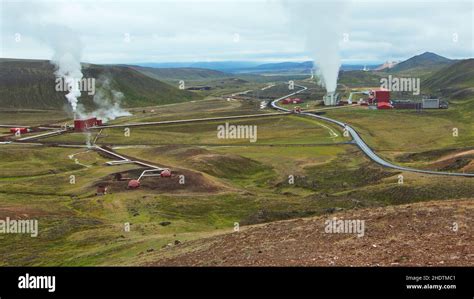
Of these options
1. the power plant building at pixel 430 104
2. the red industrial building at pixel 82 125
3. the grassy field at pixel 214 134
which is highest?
the power plant building at pixel 430 104

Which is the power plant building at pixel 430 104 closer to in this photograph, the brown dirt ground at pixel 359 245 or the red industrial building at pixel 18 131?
the red industrial building at pixel 18 131

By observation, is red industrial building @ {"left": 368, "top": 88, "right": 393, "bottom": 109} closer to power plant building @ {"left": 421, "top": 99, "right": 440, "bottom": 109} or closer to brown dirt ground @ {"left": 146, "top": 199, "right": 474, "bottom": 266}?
power plant building @ {"left": 421, "top": 99, "right": 440, "bottom": 109}

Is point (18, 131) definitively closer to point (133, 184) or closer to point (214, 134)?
point (214, 134)

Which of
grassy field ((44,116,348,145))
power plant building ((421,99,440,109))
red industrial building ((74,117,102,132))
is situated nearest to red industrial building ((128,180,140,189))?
grassy field ((44,116,348,145))

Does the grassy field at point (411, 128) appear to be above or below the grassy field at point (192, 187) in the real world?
above

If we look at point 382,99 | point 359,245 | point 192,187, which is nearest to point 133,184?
point 192,187

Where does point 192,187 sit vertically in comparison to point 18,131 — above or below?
below

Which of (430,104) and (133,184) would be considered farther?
(430,104)

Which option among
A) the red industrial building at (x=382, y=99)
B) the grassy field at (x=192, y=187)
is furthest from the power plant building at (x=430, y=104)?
the grassy field at (x=192, y=187)
